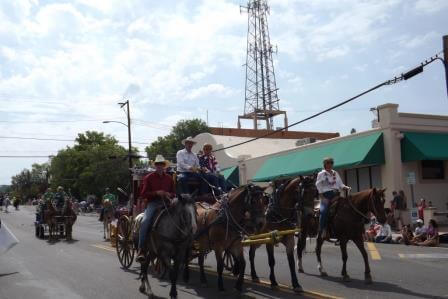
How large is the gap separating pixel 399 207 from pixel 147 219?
1773 centimetres

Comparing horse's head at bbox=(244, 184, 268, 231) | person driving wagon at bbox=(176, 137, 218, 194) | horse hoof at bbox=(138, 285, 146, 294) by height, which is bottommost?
horse hoof at bbox=(138, 285, 146, 294)

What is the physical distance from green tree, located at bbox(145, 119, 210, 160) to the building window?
121ft

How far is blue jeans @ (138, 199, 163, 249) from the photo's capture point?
10086 millimetres

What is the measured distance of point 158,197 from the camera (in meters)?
10.3

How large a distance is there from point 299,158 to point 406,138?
7.65 metres

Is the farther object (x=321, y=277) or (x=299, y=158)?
(x=299, y=158)

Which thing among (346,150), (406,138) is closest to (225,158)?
(346,150)

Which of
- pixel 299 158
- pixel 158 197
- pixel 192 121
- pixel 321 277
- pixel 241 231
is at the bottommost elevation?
pixel 321 277

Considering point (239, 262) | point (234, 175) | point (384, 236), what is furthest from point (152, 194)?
point (234, 175)

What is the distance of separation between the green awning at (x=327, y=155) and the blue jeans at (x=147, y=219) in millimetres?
18113

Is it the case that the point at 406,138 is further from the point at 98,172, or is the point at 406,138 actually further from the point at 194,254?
the point at 98,172

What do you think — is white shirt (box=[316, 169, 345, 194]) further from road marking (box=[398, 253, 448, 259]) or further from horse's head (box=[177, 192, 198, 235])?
road marking (box=[398, 253, 448, 259])

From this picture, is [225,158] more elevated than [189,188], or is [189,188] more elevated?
[225,158]

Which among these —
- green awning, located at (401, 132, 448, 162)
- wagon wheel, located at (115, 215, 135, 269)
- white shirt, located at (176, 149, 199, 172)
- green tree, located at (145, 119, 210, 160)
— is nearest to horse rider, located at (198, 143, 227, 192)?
white shirt, located at (176, 149, 199, 172)
